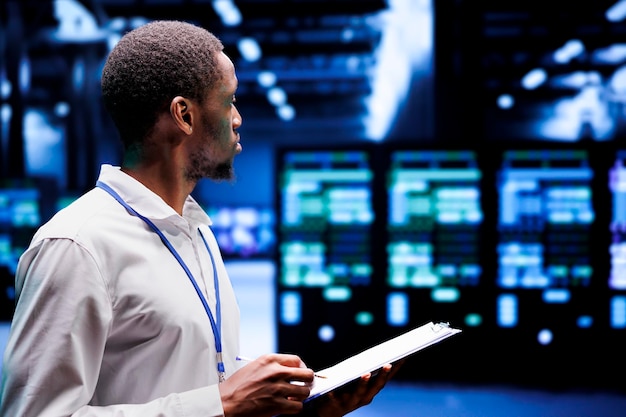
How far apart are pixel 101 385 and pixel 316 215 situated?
3.14 m

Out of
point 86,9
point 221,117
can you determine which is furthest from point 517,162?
point 86,9

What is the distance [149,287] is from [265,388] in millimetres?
244

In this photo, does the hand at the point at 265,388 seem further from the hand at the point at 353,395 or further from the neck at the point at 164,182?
the neck at the point at 164,182

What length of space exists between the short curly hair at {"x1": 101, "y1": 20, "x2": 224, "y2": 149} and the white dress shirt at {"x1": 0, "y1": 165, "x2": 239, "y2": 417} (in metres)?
0.10

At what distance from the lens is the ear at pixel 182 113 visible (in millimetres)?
1148

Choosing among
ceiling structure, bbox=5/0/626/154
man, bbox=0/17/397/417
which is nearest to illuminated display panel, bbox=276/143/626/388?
ceiling structure, bbox=5/0/626/154

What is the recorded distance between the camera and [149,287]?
1.04 metres

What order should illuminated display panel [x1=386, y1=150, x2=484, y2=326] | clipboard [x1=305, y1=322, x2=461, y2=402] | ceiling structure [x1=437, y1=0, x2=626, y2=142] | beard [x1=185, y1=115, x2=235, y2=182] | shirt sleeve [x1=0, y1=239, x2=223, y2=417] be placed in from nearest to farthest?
shirt sleeve [x1=0, y1=239, x2=223, y2=417] → clipboard [x1=305, y1=322, x2=461, y2=402] → beard [x1=185, y1=115, x2=235, y2=182] → illuminated display panel [x1=386, y1=150, x2=484, y2=326] → ceiling structure [x1=437, y1=0, x2=626, y2=142]

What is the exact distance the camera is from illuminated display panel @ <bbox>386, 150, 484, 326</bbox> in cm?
409

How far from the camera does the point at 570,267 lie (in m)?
4.03

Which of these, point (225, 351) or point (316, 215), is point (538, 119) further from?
point (225, 351)

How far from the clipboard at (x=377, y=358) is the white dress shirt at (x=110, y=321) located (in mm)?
178

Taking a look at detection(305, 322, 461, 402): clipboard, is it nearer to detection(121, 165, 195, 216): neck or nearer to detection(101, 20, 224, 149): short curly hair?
detection(121, 165, 195, 216): neck

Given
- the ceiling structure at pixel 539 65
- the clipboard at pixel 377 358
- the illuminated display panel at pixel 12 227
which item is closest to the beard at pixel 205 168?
the clipboard at pixel 377 358
